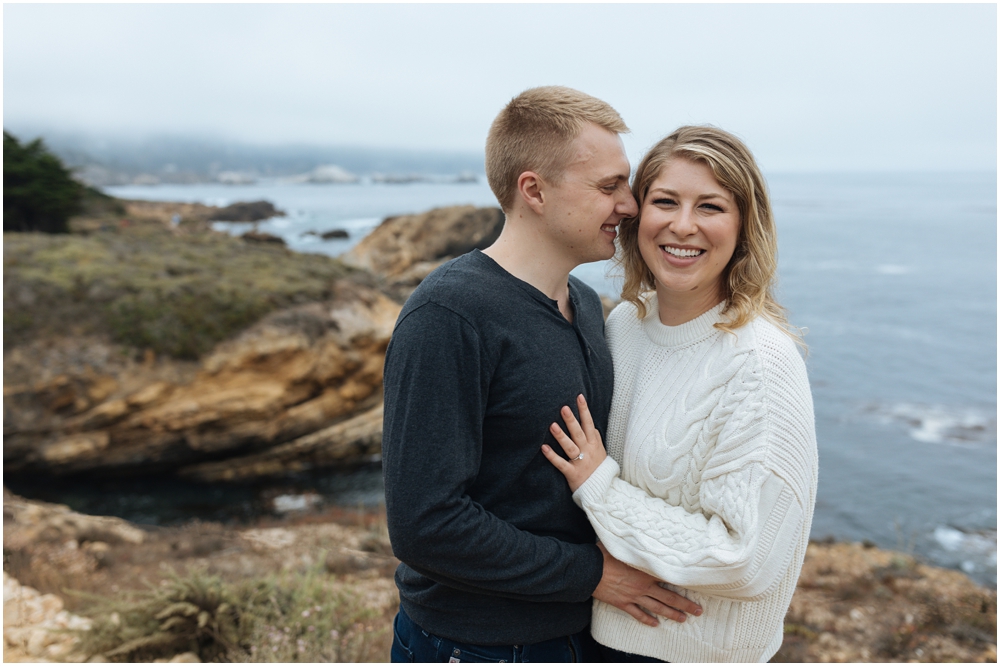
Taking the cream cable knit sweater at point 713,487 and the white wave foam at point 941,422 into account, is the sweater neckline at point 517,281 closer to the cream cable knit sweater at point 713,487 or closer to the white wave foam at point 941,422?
the cream cable knit sweater at point 713,487

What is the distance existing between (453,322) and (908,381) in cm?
2778

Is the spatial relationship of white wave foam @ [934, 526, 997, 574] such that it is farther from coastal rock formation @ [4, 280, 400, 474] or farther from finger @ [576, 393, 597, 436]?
finger @ [576, 393, 597, 436]

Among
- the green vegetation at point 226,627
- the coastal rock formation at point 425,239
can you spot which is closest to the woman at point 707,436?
the green vegetation at point 226,627

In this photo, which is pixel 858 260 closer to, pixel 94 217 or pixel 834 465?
pixel 834 465

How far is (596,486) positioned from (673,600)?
515 mm

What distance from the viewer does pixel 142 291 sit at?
523 inches

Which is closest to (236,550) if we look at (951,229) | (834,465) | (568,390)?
(568,390)

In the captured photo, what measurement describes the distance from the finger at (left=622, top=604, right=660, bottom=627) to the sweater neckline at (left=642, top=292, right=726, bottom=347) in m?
1.01

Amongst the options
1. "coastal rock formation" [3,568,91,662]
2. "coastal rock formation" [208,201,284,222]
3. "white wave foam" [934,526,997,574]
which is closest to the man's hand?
"coastal rock formation" [3,568,91,662]

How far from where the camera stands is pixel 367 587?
6.83 metres

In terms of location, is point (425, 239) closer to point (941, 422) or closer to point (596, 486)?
point (941, 422)

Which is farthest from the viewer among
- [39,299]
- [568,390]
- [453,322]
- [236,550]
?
[39,299]

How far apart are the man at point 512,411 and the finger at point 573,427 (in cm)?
4

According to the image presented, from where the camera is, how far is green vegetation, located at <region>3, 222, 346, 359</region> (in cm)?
1227
